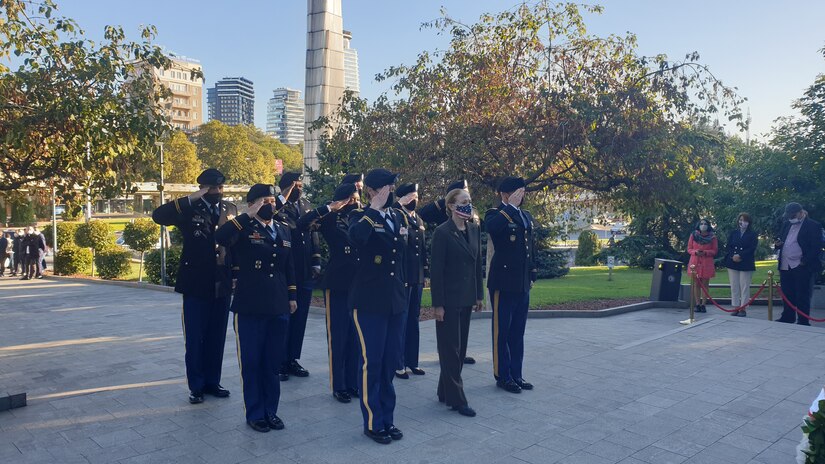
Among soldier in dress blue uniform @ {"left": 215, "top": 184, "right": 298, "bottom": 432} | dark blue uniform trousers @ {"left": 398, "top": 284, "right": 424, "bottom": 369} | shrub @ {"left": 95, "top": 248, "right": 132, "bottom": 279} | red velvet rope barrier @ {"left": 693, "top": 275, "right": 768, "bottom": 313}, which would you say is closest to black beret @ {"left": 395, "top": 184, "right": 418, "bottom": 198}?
dark blue uniform trousers @ {"left": 398, "top": 284, "right": 424, "bottom": 369}

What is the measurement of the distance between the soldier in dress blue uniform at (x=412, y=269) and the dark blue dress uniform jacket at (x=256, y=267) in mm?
1211

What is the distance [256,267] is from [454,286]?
1.82 meters

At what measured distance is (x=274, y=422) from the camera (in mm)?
5617

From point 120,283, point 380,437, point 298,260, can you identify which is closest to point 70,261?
point 120,283

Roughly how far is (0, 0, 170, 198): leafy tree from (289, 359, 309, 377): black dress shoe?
279 centimetres

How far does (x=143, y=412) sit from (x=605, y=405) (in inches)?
172

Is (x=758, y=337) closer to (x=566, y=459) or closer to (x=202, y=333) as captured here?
(x=566, y=459)

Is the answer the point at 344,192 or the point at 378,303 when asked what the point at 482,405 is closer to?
the point at 378,303

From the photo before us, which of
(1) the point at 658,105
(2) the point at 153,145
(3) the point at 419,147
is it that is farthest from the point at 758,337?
(2) the point at 153,145

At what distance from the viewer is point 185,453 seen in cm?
507

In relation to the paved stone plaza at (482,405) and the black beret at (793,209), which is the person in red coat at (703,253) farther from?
the paved stone plaza at (482,405)

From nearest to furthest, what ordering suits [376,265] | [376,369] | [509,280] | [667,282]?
[376,369], [376,265], [509,280], [667,282]

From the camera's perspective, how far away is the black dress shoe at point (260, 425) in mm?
5559

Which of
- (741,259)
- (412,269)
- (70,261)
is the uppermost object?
(412,269)
